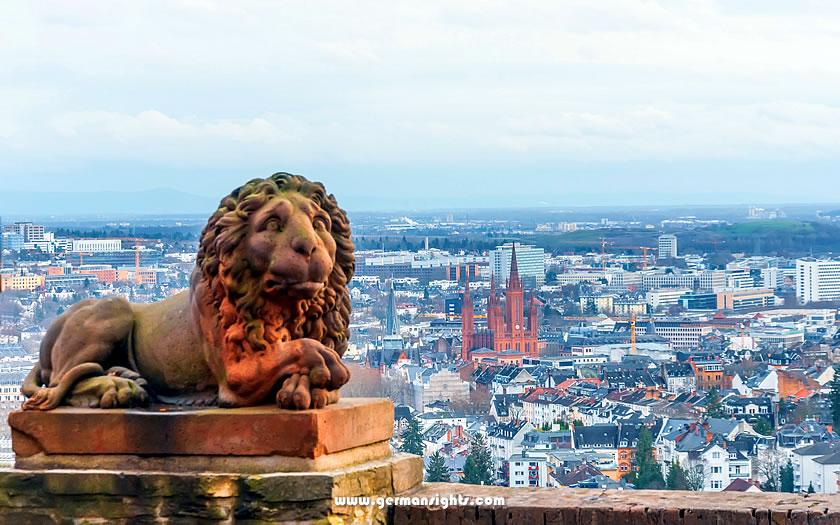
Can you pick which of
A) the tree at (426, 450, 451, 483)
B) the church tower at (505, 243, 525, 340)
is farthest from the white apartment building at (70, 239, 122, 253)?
the tree at (426, 450, 451, 483)

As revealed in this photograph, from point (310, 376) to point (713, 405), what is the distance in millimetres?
88080

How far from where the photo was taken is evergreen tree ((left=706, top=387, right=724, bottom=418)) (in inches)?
3448

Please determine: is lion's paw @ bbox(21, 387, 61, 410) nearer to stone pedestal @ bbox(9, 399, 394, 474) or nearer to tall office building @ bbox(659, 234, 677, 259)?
stone pedestal @ bbox(9, 399, 394, 474)

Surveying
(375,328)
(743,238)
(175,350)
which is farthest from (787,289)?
(175,350)

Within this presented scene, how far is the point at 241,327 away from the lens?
3.84 meters

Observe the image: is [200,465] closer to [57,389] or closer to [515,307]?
[57,389]

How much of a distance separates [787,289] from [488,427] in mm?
63139

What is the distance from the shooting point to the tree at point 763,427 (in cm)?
8324

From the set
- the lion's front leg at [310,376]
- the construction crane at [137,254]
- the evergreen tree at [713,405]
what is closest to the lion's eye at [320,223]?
the lion's front leg at [310,376]

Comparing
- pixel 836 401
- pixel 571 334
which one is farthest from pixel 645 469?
pixel 571 334

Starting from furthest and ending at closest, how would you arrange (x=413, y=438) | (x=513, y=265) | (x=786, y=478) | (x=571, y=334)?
1. (x=513, y=265)
2. (x=571, y=334)
3. (x=413, y=438)
4. (x=786, y=478)

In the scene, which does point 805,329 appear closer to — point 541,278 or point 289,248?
point 541,278

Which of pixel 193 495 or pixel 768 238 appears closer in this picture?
pixel 193 495

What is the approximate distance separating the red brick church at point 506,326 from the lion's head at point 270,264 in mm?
114961
